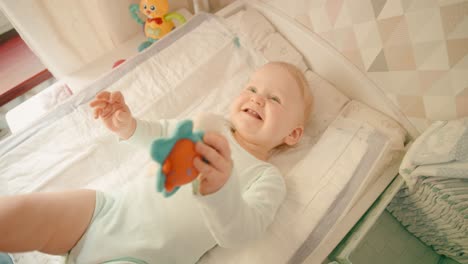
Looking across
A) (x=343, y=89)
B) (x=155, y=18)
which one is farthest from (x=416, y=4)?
(x=155, y=18)

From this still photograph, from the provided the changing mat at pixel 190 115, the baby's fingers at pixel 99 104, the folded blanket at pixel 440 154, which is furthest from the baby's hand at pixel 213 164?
the folded blanket at pixel 440 154

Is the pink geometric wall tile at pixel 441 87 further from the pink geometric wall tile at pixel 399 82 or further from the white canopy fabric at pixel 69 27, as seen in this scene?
the white canopy fabric at pixel 69 27

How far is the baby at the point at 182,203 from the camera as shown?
59 centimetres

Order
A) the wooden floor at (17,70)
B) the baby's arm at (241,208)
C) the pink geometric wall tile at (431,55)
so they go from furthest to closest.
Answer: the wooden floor at (17,70), the pink geometric wall tile at (431,55), the baby's arm at (241,208)

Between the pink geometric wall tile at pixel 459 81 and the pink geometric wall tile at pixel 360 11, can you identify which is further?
the pink geometric wall tile at pixel 360 11

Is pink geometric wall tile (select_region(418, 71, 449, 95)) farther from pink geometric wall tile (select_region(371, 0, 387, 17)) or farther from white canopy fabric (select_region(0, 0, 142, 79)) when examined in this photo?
white canopy fabric (select_region(0, 0, 142, 79))

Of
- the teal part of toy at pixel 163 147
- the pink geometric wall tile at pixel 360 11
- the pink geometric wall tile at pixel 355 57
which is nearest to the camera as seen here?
the teal part of toy at pixel 163 147

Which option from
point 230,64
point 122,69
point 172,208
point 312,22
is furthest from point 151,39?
point 172,208

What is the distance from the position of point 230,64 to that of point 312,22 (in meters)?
0.38

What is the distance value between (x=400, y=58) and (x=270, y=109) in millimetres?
441

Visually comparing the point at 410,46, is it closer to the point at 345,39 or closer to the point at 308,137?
the point at 345,39

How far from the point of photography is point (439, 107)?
Answer: 86 centimetres

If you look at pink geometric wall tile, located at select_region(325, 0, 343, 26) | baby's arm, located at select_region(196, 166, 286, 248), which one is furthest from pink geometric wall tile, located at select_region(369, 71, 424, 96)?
baby's arm, located at select_region(196, 166, 286, 248)

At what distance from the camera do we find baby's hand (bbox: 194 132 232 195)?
51 centimetres
